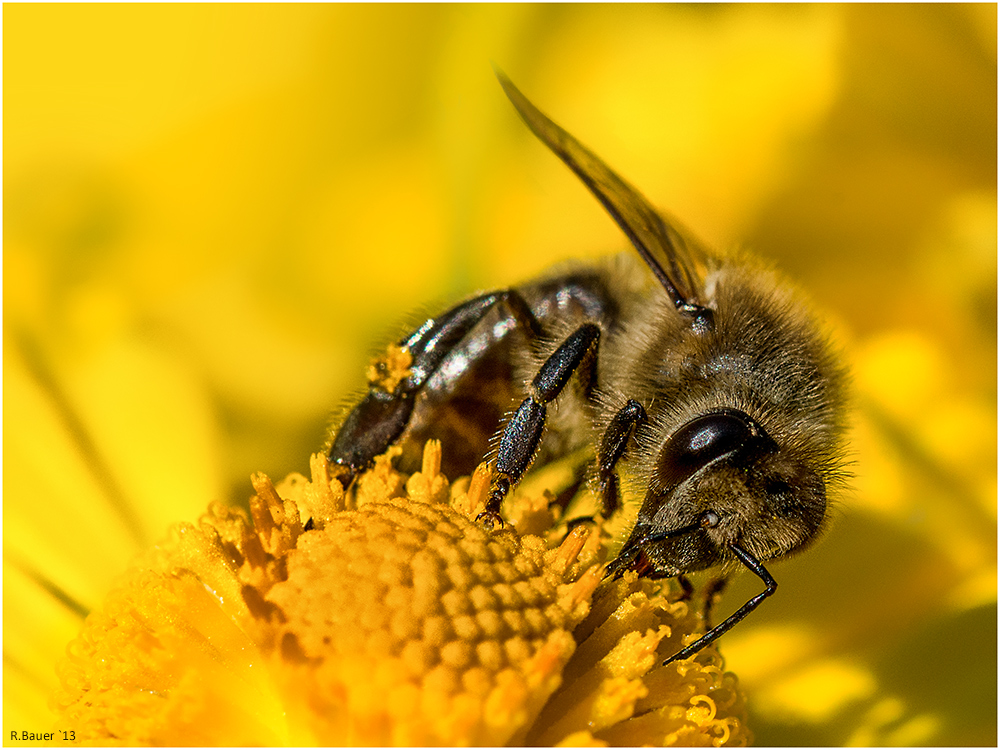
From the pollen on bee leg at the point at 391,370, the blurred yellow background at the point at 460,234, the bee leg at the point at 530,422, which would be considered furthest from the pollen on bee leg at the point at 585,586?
the blurred yellow background at the point at 460,234

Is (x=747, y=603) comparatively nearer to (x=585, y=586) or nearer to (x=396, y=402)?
(x=585, y=586)

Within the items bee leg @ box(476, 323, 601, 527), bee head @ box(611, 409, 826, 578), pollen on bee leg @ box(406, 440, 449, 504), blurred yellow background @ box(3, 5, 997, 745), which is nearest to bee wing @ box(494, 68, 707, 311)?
bee leg @ box(476, 323, 601, 527)

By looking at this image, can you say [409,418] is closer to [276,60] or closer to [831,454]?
[831,454]

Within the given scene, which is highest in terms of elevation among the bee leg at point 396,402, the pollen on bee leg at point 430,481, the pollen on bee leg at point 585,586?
the bee leg at point 396,402

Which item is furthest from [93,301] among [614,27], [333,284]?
[614,27]

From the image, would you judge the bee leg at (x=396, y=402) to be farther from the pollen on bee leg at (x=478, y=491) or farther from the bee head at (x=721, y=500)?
the bee head at (x=721, y=500)

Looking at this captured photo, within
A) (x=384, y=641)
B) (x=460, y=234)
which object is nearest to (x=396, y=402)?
(x=384, y=641)

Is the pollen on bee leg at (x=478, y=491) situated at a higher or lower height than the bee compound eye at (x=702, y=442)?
higher
